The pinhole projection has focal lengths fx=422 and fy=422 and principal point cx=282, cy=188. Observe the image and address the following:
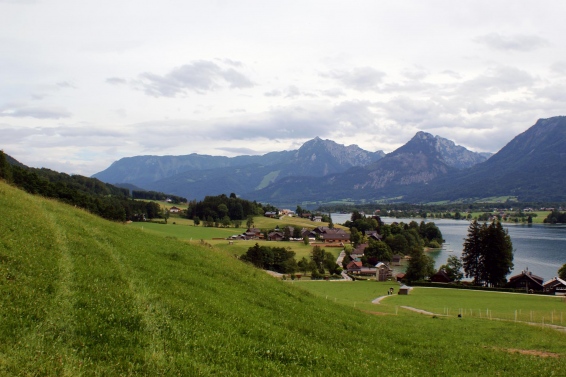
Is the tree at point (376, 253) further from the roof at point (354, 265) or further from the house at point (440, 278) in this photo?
the house at point (440, 278)

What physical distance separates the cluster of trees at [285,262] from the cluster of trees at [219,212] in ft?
192

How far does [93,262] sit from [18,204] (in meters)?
8.62

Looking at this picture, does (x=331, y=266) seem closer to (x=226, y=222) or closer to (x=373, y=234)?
(x=226, y=222)

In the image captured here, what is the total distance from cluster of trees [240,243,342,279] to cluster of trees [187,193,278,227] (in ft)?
192

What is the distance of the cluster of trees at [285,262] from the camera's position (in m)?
86.3

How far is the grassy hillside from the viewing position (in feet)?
33.1

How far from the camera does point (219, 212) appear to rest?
157750mm

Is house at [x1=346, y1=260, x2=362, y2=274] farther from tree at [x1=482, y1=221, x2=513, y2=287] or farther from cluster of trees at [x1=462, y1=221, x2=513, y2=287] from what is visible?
tree at [x1=482, y1=221, x2=513, y2=287]

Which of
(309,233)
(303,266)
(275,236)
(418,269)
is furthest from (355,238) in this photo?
(418,269)

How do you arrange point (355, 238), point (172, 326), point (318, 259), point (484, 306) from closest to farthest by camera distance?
point (172, 326)
point (484, 306)
point (318, 259)
point (355, 238)

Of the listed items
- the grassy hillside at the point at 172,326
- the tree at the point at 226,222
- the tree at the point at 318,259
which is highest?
the grassy hillside at the point at 172,326

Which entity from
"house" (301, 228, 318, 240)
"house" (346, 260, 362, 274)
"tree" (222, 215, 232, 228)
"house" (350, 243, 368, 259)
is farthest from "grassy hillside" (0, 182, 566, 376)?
"house" (301, 228, 318, 240)

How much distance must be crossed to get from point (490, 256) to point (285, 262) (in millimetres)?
39918

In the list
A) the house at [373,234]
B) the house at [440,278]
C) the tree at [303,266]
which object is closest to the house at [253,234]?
the tree at [303,266]
